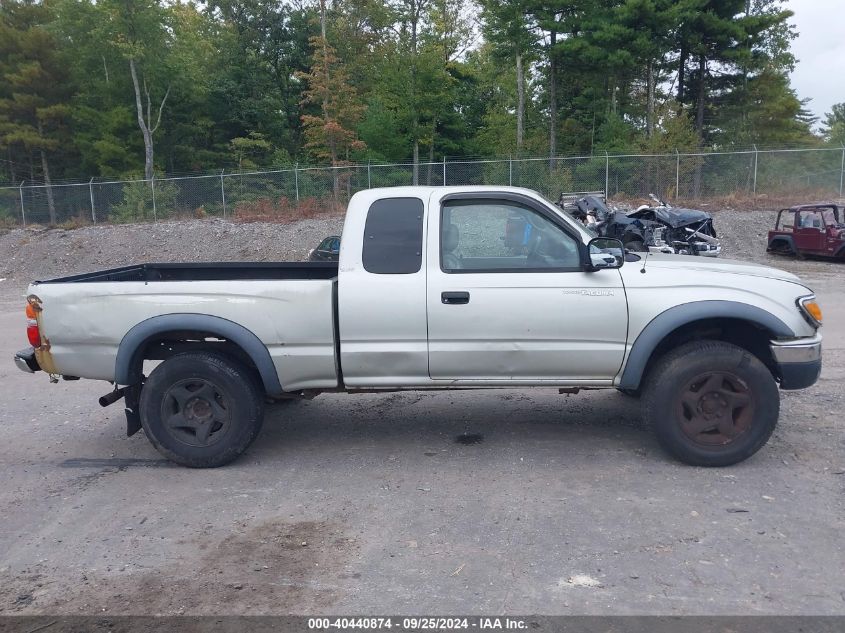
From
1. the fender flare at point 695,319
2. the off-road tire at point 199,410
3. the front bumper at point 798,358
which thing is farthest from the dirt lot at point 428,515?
the fender flare at point 695,319

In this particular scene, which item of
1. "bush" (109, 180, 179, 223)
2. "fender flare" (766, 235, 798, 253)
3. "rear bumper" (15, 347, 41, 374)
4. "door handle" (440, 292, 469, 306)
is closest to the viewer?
"door handle" (440, 292, 469, 306)

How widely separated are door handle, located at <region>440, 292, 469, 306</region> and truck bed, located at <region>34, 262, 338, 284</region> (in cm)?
154

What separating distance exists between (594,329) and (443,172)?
78.1 ft

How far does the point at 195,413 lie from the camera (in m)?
5.56

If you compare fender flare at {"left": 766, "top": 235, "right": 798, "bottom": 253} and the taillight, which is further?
fender flare at {"left": 766, "top": 235, "right": 798, "bottom": 253}

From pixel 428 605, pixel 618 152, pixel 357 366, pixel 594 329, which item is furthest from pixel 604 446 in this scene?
pixel 618 152

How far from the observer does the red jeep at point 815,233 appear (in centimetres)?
2036

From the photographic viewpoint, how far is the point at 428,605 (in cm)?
358

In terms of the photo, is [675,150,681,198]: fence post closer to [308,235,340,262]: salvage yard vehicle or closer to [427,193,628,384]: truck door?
[308,235,340,262]: salvage yard vehicle

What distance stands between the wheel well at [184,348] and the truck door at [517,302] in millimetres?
1472

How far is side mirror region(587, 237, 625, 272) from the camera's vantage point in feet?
16.9

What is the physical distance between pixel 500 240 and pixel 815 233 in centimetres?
1868

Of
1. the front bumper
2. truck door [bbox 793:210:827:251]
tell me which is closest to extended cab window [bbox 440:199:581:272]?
the front bumper

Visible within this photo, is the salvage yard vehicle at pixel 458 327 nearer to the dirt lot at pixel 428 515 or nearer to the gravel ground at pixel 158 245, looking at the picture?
the dirt lot at pixel 428 515
